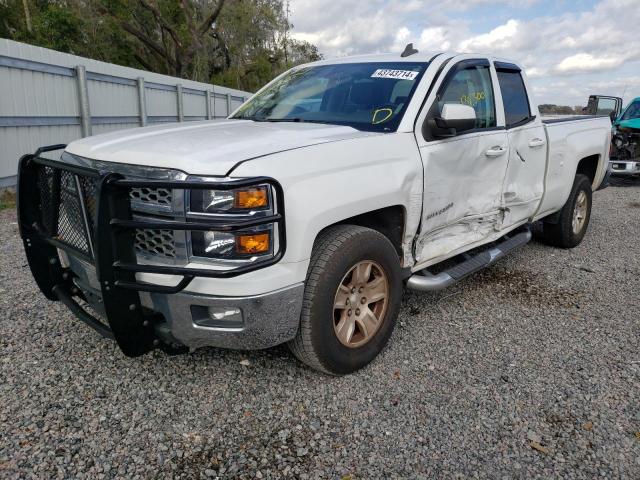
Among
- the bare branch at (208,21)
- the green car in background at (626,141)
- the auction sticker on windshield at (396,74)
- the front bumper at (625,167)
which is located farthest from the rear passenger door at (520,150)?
the bare branch at (208,21)

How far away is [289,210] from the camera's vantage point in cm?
233

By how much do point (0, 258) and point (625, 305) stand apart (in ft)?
18.9

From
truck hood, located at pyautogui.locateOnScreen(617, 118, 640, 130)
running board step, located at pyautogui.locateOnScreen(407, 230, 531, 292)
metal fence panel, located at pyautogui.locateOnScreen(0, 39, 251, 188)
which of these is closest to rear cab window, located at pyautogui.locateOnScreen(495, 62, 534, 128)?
running board step, located at pyautogui.locateOnScreen(407, 230, 531, 292)

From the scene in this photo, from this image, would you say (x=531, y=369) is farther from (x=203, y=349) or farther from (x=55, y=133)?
Answer: (x=55, y=133)

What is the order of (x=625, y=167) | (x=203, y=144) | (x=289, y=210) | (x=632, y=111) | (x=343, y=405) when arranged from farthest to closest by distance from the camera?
1. (x=632, y=111)
2. (x=625, y=167)
3. (x=343, y=405)
4. (x=203, y=144)
5. (x=289, y=210)

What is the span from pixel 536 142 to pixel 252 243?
3.21 meters

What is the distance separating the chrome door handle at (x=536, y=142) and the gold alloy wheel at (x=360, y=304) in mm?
2256

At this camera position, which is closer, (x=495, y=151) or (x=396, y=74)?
(x=396, y=74)

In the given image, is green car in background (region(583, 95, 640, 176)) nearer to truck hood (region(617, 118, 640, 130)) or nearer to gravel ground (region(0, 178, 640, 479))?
truck hood (region(617, 118, 640, 130))

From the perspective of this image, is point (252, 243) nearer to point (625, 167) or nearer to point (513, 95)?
point (513, 95)

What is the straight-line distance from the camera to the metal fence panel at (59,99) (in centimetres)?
758

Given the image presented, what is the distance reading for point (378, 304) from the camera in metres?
3.02

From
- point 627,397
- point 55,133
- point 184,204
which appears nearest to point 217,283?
point 184,204

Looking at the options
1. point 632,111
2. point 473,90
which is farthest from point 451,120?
point 632,111
